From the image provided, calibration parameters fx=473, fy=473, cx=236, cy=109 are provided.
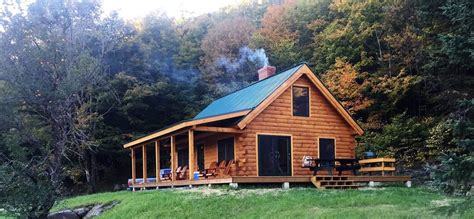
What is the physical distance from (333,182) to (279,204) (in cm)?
524

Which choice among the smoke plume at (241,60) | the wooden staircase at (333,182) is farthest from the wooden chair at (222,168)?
the smoke plume at (241,60)

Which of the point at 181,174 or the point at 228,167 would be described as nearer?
the point at 228,167

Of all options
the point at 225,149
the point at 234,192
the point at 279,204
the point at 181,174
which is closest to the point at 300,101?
the point at 225,149

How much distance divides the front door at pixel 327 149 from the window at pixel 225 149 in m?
3.53

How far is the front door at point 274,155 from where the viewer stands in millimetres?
16955

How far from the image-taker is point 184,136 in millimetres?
20719

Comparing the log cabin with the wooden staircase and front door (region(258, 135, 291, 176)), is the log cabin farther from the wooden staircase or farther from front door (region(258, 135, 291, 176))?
the wooden staircase

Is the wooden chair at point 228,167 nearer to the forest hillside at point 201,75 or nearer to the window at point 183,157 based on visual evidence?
the forest hillside at point 201,75

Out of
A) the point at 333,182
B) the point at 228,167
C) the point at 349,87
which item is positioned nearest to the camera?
the point at 333,182

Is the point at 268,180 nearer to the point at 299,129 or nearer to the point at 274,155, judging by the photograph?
the point at 274,155

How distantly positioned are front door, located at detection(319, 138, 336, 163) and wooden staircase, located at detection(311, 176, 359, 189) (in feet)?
5.93

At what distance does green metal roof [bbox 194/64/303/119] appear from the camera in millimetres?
17283

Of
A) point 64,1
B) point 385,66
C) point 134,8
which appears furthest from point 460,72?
point 134,8

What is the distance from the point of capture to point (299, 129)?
58.5 ft
